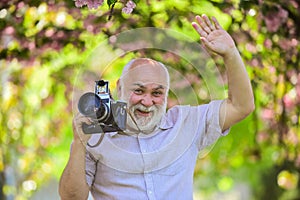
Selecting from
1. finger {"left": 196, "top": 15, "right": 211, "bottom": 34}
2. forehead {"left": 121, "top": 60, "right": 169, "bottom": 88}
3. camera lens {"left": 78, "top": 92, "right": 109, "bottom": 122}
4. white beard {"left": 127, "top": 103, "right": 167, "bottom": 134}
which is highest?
finger {"left": 196, "top": 15, "right": 211, "bottom": 34}

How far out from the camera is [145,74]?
3898 millimetres

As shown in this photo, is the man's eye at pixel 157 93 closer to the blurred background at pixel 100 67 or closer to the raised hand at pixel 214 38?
the raised hand at pixel 214 38

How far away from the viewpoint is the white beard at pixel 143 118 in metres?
3.84

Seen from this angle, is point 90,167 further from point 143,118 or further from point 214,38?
point 214,38

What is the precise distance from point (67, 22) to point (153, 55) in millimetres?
662

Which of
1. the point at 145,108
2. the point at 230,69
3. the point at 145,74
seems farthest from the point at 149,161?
the point at 230,69

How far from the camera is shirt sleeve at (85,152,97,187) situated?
3.86 m

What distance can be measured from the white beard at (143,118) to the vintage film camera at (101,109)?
0.12m

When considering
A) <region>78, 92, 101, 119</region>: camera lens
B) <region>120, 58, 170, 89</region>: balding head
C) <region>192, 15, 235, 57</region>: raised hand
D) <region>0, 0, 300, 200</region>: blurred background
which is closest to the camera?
<region>78, 92, 101, 119</region>: camera lens

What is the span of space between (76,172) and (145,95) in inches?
16.5

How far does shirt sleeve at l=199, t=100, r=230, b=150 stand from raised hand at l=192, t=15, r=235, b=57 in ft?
0.82

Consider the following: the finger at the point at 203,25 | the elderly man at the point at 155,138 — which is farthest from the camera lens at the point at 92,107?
the finger at the point at 203,25

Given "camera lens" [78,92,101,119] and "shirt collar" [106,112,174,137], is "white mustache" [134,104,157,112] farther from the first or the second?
"camera lens" [78,92,101,119]

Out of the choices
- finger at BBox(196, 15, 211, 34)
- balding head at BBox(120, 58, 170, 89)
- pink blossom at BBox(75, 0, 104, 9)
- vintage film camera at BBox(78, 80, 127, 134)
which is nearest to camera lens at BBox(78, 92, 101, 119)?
vintage film camera at BBox(78, 80, 127, 134)
